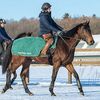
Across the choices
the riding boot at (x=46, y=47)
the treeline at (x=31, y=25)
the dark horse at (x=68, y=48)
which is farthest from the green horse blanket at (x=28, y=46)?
the treeline at (x=31, y=25)

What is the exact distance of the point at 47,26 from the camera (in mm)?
11664

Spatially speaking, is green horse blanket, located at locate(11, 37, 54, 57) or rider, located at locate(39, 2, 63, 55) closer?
rider, located at locate(39, 2, 63, 55)

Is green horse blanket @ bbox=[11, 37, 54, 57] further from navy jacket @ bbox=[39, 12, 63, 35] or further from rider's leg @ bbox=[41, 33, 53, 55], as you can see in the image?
navy jacket @ bbox=[39, 12, 63, 35]

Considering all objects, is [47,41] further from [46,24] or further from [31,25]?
[31,25]

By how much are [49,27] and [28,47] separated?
1.07 metres

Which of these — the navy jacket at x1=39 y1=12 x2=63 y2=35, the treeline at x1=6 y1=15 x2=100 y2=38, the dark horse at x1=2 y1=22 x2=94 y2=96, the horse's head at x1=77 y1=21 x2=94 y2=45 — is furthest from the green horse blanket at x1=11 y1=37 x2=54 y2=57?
the treeline at x1=6 y1=15 x2=100 y2=38

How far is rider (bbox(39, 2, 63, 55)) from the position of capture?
1170 cm

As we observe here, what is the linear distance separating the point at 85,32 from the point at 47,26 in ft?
3.16

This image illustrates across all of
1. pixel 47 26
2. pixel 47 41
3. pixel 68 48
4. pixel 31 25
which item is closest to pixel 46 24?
pixel 47 26

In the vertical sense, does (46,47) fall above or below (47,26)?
below

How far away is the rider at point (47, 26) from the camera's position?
11.7 metres

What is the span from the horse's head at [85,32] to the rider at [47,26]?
1.81 ft

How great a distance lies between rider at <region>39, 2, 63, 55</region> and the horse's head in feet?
1.81

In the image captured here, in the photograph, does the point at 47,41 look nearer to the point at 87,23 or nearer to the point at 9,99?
the point at 87,23
